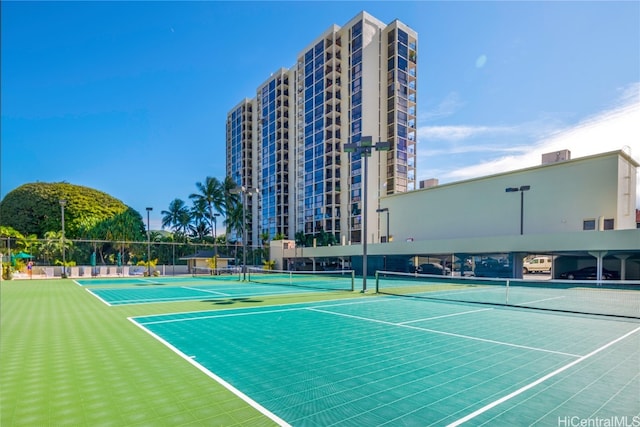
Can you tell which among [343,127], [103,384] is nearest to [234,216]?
[343,127]

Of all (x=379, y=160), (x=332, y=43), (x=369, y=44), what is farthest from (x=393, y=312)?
(x=332, y=43)

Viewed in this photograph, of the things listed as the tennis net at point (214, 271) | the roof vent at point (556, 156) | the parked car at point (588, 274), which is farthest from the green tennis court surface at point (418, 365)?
the tennis net at point (214, 271)

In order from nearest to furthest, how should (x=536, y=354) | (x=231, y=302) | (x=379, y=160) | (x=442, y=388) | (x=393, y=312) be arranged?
(x=442, y=388) < (x=536, y=354) < (x=393, y=312) < (x=231, y=302) < (x=379, y=160)

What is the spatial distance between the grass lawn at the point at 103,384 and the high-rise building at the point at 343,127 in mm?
53511

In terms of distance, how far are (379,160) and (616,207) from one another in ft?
132

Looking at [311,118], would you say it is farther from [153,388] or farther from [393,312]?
[153,388]

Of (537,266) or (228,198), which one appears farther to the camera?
(228,198)

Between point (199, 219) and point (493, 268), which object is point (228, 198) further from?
point (493, 268)

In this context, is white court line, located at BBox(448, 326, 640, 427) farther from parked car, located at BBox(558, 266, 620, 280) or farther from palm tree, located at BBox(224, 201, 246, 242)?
palm tree, located at BBox(224, 201, 246, 242)

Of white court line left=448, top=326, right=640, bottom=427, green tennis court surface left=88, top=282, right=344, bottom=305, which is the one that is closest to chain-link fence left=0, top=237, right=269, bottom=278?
Result: green tennis court surface left=88, top=282, right=344, bottom=305

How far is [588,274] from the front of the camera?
29188mm

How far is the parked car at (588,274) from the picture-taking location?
91.9ft

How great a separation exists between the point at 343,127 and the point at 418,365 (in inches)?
2642

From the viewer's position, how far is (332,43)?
7138cm
